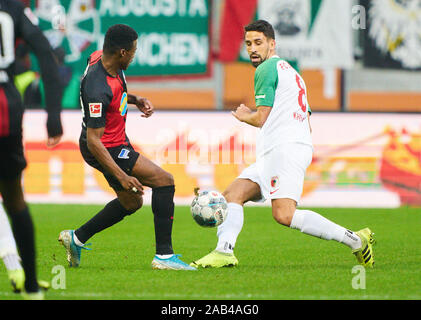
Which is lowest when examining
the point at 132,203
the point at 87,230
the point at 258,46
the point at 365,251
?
the point at 365,251

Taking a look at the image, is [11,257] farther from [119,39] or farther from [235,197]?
[235,197]

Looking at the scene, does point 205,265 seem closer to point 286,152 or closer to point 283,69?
point 286,152

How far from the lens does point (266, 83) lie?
288 inches

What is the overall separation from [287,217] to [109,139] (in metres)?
1.56

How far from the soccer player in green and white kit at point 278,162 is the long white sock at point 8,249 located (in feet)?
6.40

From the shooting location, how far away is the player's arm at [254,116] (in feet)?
23.4

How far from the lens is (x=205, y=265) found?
753 centimetres

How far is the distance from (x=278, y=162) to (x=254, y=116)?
Answer: 0.52 meters

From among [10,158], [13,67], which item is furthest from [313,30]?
[10,158]

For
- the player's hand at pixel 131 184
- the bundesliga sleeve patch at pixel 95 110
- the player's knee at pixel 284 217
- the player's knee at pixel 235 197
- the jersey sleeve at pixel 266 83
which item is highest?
the jersey sleeve at pixel 266 83

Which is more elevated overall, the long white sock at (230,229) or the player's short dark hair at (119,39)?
the player's short dark hair at (119,39)

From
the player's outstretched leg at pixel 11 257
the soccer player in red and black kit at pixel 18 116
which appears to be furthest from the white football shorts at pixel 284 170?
the soccer player in red and black kit at pixel 18 116

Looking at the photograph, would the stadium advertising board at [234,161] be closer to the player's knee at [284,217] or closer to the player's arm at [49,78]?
the player's knee at [284,217]
